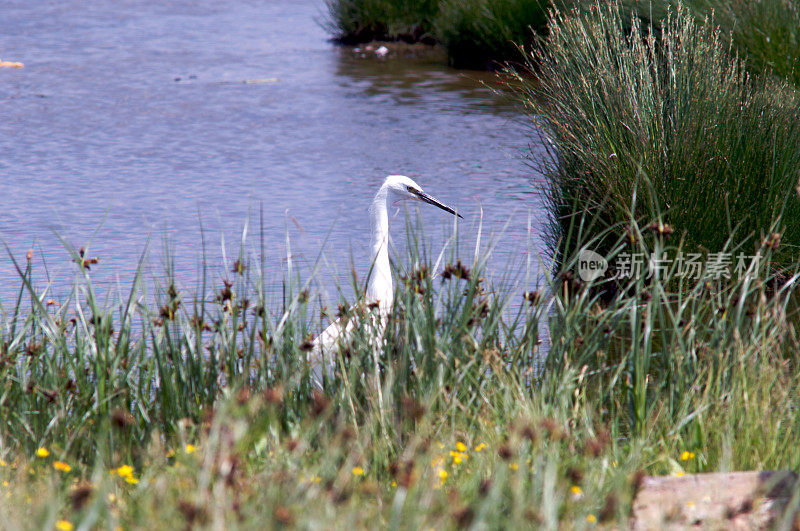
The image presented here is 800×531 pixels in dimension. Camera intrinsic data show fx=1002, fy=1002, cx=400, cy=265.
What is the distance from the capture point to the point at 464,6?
12.1 metres

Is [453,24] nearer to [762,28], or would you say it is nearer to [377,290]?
[762,28]

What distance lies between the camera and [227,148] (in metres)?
8.12

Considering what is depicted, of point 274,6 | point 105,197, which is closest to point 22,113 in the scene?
point 105,197

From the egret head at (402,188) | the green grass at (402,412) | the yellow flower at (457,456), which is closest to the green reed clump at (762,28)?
the egret head at (402,188)

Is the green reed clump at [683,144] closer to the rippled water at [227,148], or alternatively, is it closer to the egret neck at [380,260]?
the rippled water at [227,148]

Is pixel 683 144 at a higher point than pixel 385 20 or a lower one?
lower

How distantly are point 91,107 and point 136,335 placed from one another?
237 inches

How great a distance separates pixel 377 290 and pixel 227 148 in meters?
4.72

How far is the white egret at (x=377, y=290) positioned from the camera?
317 centimetres

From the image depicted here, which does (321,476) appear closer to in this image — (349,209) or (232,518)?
(232,518)

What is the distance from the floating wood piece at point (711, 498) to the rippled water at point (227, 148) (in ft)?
3.77

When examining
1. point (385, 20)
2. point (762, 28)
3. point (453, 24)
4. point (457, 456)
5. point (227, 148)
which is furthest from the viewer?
point (385, 20)

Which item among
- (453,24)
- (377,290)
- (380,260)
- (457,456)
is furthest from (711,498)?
(453,24)

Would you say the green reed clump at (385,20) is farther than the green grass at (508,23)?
Yes
